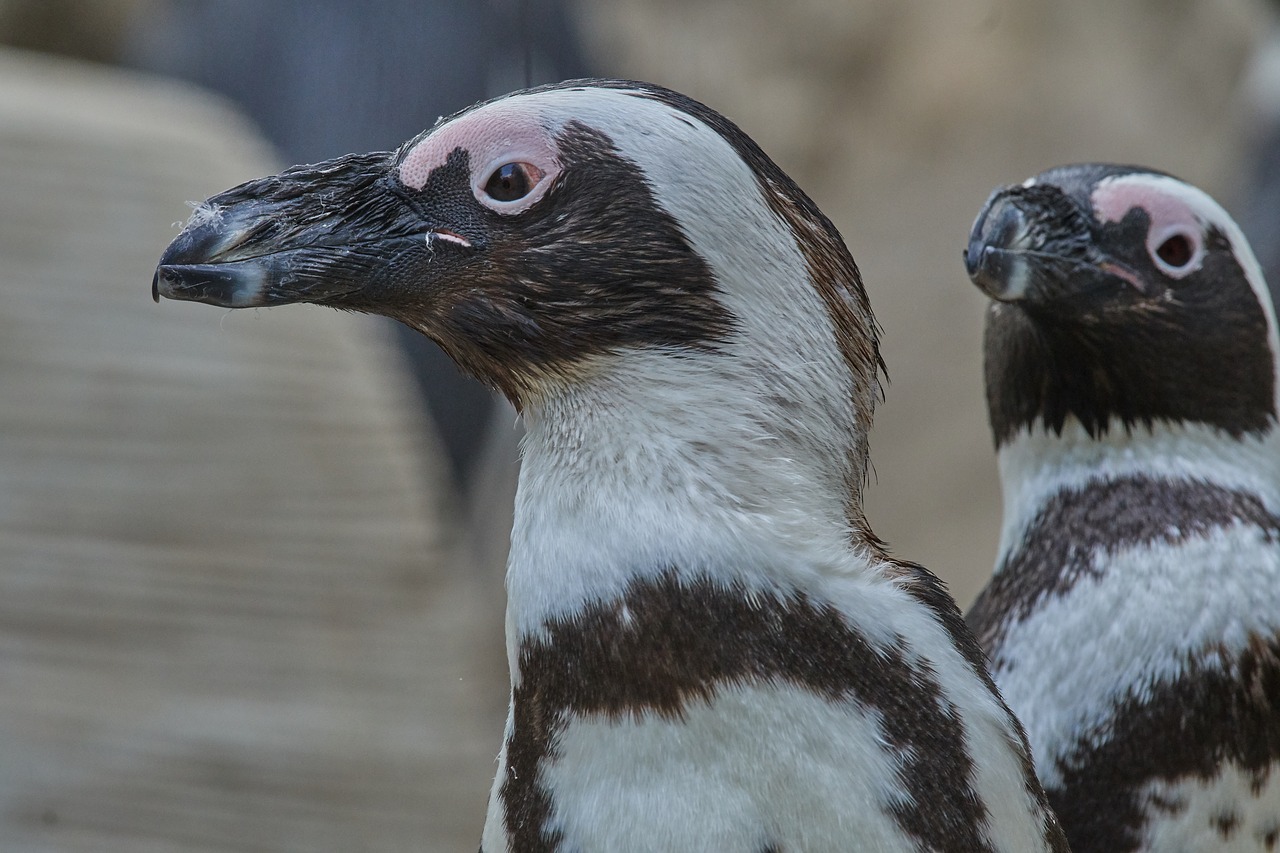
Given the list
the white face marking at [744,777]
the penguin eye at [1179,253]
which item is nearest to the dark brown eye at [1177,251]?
the penguin eye at [1179,253]

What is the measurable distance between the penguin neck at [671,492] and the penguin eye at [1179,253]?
44 centimetres

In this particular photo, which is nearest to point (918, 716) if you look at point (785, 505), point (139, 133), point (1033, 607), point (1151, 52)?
point (785, 505)

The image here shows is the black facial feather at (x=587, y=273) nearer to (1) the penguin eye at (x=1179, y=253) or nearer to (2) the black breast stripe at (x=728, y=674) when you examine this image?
(2) the black breast stripe at (x=728, y=674)

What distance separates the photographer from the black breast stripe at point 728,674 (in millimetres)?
825

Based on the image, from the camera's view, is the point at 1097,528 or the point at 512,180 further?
the point at 1097,528

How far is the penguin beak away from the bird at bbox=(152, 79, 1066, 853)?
0.25 m

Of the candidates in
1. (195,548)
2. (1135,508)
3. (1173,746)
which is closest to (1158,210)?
(1135,508)

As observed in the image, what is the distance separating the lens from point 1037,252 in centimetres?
117

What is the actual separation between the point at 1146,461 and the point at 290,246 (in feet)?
2.17

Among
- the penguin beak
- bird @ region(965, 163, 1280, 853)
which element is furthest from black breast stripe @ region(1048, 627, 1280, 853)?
the penguin beak

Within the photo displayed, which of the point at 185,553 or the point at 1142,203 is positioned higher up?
the point at 1142,203

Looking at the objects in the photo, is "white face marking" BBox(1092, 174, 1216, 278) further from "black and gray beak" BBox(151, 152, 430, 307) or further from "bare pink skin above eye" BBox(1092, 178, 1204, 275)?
"black and gray beak" BBox(151, 152, 430, 307)

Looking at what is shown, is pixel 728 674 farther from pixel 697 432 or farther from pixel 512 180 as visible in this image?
pixel 512 180

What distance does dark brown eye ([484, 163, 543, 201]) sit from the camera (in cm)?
89
